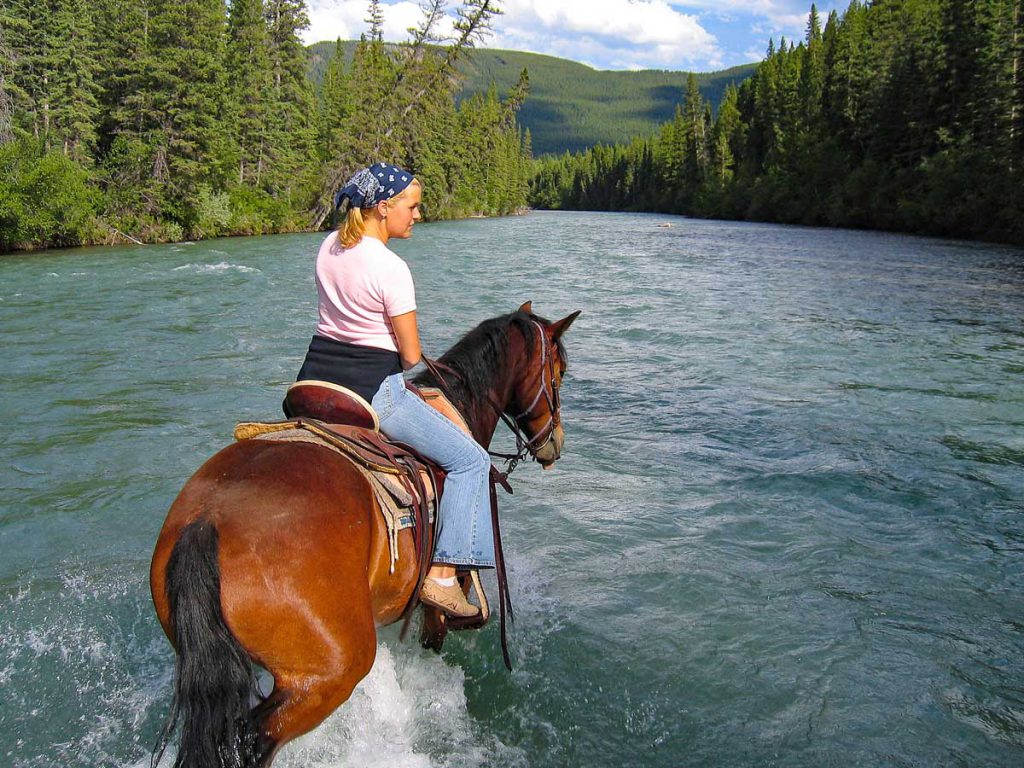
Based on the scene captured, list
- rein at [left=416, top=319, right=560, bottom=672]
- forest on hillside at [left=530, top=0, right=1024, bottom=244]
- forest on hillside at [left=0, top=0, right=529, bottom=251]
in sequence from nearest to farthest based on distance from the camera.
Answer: rein at [left=416, top=319, right=560, bottom=672] < forest on hillside at [left=0, top=0, right=529, bottom=251] < forest on hillside at [left=530, top=0, right=1024, bottom=244]

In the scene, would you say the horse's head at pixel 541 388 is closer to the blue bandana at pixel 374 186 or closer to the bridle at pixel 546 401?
the bridle at pixel 546 401

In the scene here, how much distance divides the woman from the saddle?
0.07 metres

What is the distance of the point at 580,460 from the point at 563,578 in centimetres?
292

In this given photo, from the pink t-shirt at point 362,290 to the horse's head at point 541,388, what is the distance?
144 centimetres

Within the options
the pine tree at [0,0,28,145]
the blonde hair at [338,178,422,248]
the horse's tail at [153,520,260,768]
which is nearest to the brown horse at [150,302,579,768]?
the horse's tail at [153,520,260,768]

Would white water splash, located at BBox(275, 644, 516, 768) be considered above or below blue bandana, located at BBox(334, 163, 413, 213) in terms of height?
below

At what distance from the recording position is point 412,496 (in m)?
3.55

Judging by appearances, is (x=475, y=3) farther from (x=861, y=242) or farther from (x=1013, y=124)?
(x=1013, y=124)

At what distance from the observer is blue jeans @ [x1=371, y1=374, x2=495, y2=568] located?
374 cm

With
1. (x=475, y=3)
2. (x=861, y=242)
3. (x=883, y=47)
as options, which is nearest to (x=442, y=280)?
(x=861, y=242)

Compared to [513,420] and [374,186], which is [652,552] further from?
[374,186]

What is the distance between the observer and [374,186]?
139 inches

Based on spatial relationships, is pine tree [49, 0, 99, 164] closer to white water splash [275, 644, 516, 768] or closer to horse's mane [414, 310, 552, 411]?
horse's mane [414, 310, 552, 411]

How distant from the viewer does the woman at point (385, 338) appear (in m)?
3.50
